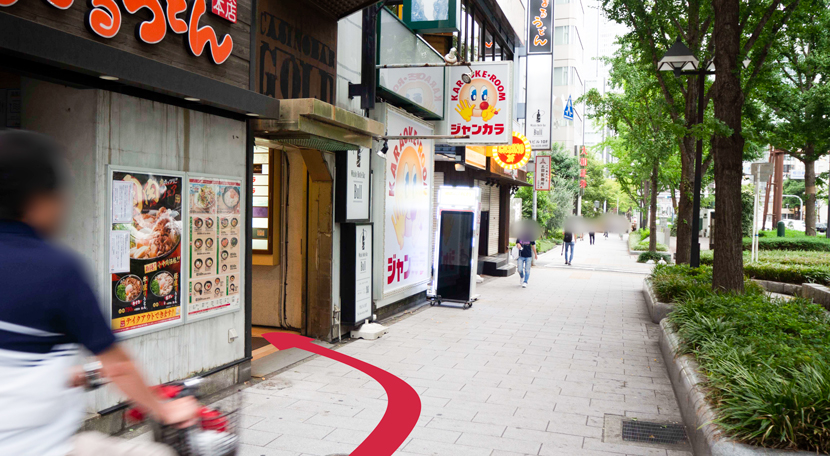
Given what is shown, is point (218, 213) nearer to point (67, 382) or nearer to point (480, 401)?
point (480, 401)

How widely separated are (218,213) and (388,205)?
17.6ft

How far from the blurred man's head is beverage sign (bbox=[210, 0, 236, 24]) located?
4820 mm

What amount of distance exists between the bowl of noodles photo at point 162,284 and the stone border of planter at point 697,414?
4901 mm

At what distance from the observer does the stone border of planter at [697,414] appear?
4.27 metres

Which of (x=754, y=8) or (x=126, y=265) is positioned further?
(x=754, y=8)

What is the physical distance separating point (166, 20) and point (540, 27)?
21.2 meters

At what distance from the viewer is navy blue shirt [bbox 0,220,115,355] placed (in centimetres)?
180

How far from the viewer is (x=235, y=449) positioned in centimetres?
215

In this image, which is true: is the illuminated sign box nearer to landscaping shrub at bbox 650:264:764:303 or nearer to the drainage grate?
landscaping shrub at bbox 650:264:764:303

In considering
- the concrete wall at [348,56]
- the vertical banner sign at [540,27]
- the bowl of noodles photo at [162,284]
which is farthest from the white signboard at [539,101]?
the bowl of noodles photo at [162,284]

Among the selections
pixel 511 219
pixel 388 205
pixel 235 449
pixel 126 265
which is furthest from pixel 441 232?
pixel 511 219

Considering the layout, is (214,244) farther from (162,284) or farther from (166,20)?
(166,20)

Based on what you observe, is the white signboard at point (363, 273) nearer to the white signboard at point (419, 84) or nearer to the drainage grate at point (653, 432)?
the white signboard at point (419, 84)

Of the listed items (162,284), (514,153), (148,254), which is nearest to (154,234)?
(148,254)
